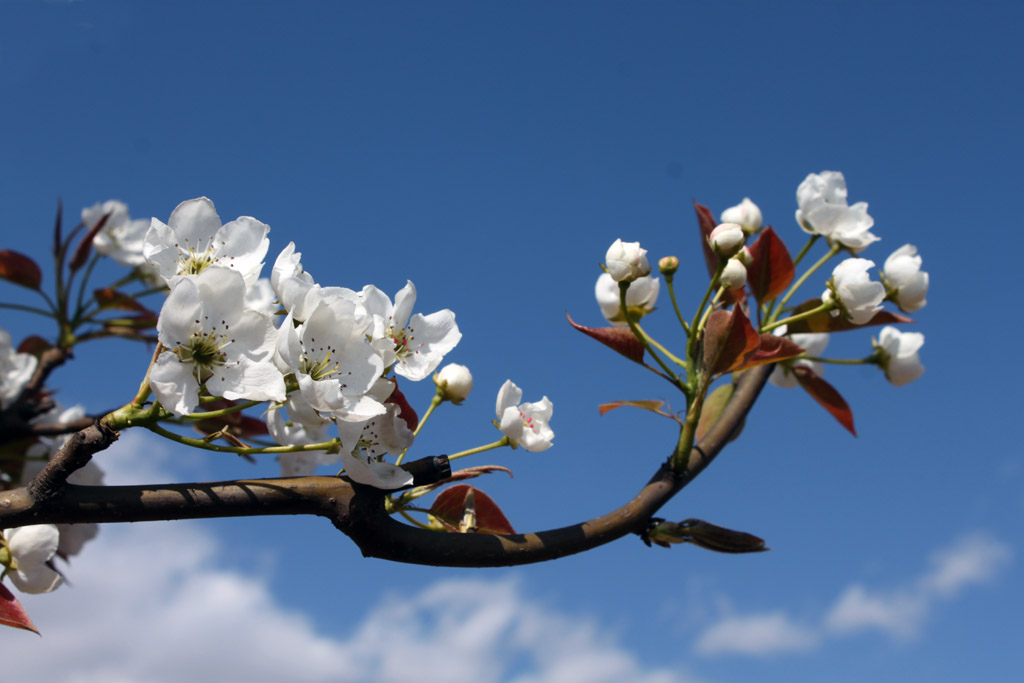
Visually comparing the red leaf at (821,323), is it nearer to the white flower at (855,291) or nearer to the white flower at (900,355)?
the white flower at (855,291)

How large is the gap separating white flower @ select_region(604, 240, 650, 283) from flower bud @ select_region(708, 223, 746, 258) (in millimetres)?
110

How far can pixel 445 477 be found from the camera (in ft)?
2.95

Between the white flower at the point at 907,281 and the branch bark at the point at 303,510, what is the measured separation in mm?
959

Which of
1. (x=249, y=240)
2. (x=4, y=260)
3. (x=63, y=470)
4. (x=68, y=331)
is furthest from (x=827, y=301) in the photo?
(x=4, y=260)

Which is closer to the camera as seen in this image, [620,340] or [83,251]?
[620,340]

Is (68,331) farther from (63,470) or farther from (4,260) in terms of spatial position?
(63,470)

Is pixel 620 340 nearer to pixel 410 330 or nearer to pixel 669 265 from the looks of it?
pixel 669 265

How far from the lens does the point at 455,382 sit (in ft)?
3.67

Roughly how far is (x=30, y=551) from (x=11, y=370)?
1.41m

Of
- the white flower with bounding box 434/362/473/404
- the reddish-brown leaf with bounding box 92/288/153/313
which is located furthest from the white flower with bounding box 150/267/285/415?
the reddish-brown leaf with bounding box 92/288/153/313

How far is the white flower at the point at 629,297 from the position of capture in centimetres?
149

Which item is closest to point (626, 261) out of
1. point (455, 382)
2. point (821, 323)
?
point (455, 382)

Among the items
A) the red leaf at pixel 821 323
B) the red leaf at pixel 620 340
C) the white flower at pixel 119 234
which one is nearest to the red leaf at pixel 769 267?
the red leaf at pixel 821 323

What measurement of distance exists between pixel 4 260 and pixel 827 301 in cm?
223
